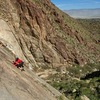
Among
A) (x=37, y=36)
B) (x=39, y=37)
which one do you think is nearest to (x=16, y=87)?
(x=37, y=36)

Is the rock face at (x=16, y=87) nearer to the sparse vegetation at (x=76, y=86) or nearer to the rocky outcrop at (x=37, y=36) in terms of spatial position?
the sparse vegetation at (x=76, y=86)

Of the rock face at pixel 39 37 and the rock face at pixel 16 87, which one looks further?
the rock face at pixel 39 37

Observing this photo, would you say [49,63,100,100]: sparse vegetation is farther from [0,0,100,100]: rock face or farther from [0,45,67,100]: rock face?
[0,45,67,100]: rock face

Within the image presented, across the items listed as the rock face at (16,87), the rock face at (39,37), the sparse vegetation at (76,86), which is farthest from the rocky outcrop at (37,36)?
the rock face at (16,87)

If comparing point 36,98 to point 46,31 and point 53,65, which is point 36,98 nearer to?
point 53,65

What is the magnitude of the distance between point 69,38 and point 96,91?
30.1 m

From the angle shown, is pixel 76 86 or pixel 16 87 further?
pixel 76 86

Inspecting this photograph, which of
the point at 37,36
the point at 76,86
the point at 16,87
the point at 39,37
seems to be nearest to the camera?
the point at 16,87

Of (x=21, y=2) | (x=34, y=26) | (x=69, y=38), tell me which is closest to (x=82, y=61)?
(x=69, y=38)

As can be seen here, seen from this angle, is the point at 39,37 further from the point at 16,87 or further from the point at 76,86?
the point at 16,87

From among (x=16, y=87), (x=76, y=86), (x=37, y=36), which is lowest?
(x=76, y=86)

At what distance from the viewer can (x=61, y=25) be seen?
70.9m

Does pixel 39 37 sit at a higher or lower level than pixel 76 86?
higher

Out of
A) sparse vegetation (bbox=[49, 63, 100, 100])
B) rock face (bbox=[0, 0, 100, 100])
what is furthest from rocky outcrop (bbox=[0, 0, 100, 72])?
sparse vegetation (bbox=[49, 63, 100, 100])
